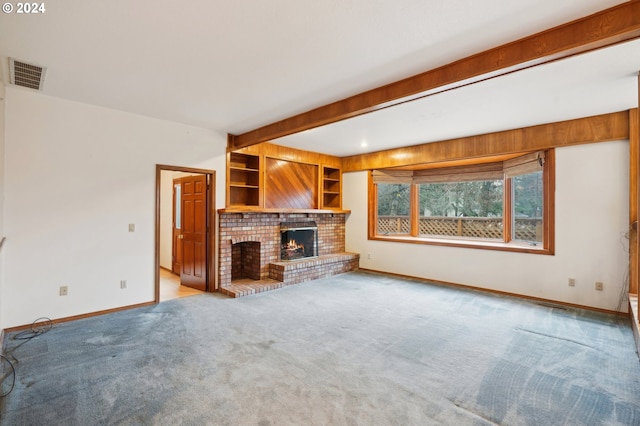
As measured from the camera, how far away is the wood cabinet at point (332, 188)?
690 cm

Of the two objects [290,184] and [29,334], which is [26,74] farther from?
[290,184]

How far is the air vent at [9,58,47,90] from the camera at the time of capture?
263cm

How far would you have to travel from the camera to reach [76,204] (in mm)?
3559

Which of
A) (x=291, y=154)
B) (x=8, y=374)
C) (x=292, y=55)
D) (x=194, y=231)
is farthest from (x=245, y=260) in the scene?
(x=292, y=55)

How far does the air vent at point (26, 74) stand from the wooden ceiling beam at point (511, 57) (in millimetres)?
2720

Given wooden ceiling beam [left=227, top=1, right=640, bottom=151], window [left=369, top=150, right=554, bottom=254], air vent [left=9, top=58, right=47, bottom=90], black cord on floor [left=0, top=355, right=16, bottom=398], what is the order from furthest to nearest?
1. window [left=369, top=150, right=554, bottom=254]
2. air vent [left=9, top=58, right=47, bottom=90]
3. black cord on floor [left=0, top=355, right=16, bottom=398]
4. wooden ceiling beam [left=227, top=1, right=640, bottom=151]

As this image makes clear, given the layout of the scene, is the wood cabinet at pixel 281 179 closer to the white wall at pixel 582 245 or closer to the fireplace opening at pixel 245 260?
the fireplace opening at pixel 245 260

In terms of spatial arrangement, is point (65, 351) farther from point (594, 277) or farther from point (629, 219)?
point (629, 219)

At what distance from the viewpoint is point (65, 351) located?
275 centimetres

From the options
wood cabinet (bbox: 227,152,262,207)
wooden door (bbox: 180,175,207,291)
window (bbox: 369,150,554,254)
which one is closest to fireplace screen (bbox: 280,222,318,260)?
wood cabinet (bbox: 227,152,262,207)

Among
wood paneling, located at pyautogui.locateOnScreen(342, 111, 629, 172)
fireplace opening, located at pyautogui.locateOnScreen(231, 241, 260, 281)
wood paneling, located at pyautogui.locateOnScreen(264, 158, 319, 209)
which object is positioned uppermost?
wood paneling, located at pyautogui.locateOnScreen(342, 111, 629, 172)

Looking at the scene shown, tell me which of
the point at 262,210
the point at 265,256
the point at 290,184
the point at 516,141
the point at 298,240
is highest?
the point at 516,141

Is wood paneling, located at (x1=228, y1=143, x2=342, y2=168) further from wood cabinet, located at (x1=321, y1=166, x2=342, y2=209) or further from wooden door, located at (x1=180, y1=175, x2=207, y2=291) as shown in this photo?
wooden door, located at (x1=180, y1=175, x2=207, y2=291)

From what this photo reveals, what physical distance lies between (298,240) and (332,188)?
1636 millimetres
